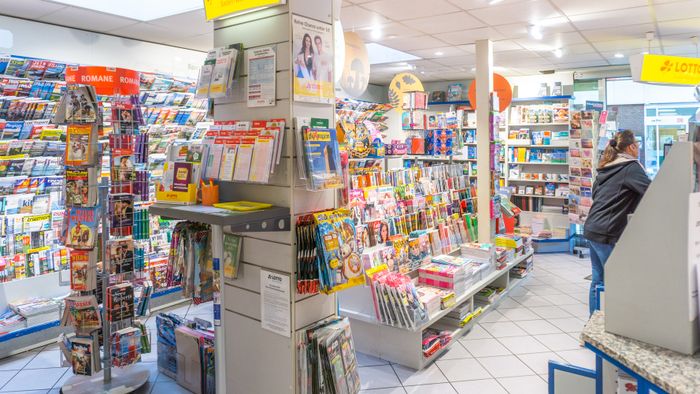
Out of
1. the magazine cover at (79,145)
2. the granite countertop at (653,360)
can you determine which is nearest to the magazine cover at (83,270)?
the magazine cover at (79,145)

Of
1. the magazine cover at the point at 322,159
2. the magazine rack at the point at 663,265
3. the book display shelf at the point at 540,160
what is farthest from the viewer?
the book display shelf at the point at 540,160

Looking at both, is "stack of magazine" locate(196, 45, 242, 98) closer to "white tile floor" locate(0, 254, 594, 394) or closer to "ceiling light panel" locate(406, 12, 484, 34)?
"white tile floor" locate(0, 254, 594, 394)

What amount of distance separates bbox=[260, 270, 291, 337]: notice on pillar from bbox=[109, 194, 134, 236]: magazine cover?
1.70 meters

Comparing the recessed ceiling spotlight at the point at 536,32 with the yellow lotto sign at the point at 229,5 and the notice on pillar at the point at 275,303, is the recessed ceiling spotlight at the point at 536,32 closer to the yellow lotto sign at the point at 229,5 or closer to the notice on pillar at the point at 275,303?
the yellow lotto sign at the point at 229,5

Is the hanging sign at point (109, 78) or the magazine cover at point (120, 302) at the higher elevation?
the hanging sign at point (109, 78)

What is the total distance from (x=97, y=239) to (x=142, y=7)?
262 centimetres

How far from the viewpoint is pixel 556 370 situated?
2.48m

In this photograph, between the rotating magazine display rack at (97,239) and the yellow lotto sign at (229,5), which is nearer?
the yellow lotto sign at (229,5)

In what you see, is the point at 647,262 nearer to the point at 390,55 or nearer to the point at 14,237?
the point at 14,237

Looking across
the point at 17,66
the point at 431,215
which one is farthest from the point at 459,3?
the point at 17,66

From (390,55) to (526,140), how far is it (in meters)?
3.25

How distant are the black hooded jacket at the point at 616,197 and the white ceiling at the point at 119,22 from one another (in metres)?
4.00

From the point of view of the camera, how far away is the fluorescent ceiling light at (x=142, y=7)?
4.59 meters

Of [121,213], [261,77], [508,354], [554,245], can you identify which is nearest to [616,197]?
[508,354]
